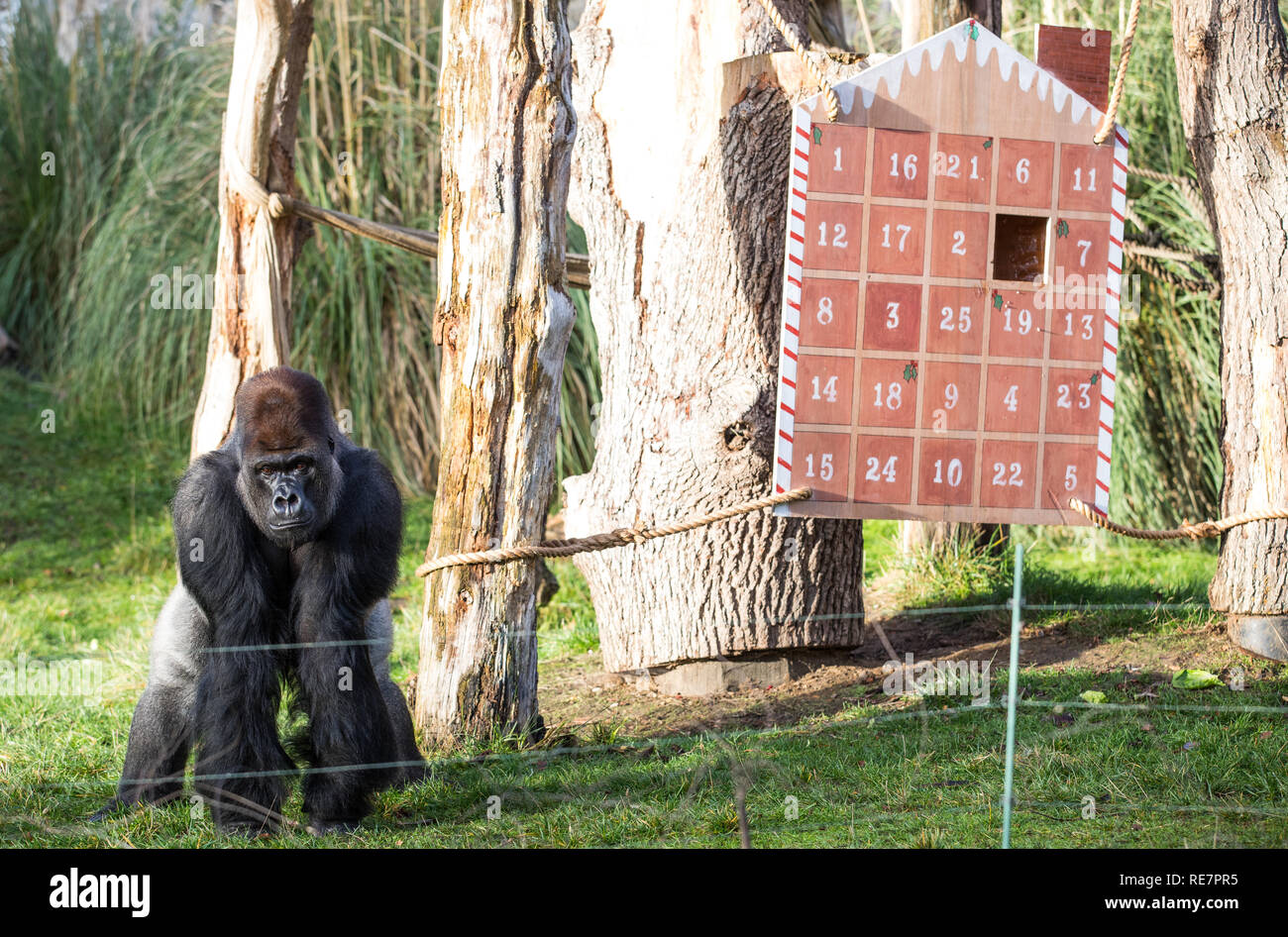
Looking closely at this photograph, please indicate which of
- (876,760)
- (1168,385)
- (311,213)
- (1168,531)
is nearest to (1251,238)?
(1168,531)

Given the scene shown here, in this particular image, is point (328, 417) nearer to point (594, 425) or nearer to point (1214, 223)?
point (1214, 223)

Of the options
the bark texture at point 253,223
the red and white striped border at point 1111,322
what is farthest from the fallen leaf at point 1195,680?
the bark texture at point 253,223

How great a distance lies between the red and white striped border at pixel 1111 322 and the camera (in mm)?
3586

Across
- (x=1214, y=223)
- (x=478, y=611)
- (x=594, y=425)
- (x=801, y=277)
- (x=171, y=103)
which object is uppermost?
(x=171, y=103)

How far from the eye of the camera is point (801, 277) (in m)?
3.48

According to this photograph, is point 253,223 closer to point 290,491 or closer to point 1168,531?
point 290,491

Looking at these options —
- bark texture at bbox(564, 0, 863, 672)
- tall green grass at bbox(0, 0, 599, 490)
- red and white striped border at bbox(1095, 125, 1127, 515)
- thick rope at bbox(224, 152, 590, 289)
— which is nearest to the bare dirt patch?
bark texture at bbox(564, 0, 863, 672)

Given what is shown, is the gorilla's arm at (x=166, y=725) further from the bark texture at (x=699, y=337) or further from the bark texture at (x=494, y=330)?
the bark texture at (x=699, y=337)

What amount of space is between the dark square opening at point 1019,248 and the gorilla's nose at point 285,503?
6.87 ft

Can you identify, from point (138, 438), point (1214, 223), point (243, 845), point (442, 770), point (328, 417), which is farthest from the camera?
point (138, 438)

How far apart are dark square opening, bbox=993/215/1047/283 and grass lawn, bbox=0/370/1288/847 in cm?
104

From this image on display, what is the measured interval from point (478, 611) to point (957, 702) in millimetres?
1672

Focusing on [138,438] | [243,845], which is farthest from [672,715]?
[138,438]
